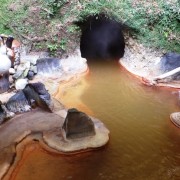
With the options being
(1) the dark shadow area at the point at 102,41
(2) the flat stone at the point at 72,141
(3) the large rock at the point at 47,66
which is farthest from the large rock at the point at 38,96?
(1) the dark shadow area at the point at 102,41

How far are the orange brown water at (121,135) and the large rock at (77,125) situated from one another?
2.37 feet

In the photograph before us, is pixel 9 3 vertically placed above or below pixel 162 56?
above

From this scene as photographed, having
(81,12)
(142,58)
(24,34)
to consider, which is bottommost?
(142,58)

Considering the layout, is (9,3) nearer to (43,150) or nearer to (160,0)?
(160,0)

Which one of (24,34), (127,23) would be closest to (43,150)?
(24,34)

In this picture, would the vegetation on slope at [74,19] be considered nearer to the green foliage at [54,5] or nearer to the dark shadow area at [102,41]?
the green foliage at [54,5]

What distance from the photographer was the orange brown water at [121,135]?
8305 mm

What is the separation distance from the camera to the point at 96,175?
26.9 feet

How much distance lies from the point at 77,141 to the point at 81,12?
8124 millimetres

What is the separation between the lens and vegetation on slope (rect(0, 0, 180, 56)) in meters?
15.2

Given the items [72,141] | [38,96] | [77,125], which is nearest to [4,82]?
[38,96]

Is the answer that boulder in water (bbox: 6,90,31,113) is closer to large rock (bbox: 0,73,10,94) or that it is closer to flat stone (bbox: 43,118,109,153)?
large rock (bbox: 0,73,10,94)

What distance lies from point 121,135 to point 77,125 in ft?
5.38

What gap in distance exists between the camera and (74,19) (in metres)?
15.3
